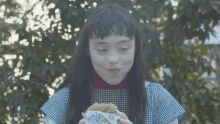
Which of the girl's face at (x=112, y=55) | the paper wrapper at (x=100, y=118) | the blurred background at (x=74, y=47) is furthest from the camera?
the blurred background at (x=74, y=47)

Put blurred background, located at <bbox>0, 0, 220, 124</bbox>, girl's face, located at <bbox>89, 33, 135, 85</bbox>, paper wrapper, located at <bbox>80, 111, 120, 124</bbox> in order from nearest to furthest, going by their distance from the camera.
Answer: paper wrapper, located at <bbox>80, 111, 120, 124</bbox> → girl's face, located at <bbox>89, 33, 135, 85</bbox> → blurred background, located at <bbox>0, 0, 220, 124</bbox>

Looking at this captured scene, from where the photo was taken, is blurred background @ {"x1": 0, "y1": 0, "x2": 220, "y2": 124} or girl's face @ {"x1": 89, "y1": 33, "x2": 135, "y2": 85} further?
blurred background @ {"x1": 0, "y1": 0, "x2": 220, "y2": 124}

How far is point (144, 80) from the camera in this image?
1001mm

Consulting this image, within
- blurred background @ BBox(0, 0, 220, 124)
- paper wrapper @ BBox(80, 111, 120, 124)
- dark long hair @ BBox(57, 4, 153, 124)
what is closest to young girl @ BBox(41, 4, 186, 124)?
dark long hair @ BBox(57, 4, 153, 124)

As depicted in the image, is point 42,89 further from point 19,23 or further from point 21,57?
point 19,23

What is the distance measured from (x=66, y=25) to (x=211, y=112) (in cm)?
133

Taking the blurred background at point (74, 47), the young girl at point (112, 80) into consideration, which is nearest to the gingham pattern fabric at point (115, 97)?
the young girl at point (112, 80)

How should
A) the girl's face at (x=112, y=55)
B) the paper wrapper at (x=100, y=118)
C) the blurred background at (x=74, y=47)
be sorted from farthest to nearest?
the blurred background at (x=74, y=47) → the girl's face at (x=112, y=55) → the paper wrapper at (x=100, y=118)

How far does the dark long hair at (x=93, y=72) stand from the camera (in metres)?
0.89

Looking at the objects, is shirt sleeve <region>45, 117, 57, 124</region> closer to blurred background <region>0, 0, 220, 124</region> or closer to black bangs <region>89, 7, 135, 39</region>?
black bangs <region>89, 7, 135, 39</region>

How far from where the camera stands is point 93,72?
989mm

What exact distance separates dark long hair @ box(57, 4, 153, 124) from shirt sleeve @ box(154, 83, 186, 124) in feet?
0.19

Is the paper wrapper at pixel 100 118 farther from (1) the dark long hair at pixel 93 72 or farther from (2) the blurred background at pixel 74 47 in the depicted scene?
(2) the blurred background at pixel 74 47

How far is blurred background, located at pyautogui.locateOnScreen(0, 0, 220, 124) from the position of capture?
5.20 feet
